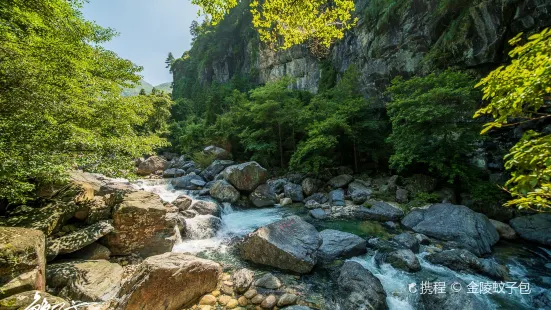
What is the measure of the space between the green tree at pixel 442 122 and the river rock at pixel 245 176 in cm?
661

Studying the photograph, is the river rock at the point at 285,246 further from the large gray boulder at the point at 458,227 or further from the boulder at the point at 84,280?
the large gray boulder at the point at 458,227

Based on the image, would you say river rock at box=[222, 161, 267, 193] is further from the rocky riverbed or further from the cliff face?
the cliff face

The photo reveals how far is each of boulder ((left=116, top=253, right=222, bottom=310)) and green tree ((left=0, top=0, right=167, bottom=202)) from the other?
2.33 meters

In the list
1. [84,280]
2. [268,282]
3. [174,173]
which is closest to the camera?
[84,280]

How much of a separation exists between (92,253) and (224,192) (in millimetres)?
6080

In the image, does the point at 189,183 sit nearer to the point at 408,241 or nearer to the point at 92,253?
the point at 92,253

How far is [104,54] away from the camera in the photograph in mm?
7262

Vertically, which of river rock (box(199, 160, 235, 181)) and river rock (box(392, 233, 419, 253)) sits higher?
river rock (box(199, 160, 235, 181))

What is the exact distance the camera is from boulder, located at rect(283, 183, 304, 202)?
1178 cm

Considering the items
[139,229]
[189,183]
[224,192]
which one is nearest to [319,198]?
[224,192]

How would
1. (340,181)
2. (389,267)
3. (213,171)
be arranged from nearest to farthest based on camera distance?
1. (389,267)
2. (340,181)
3. (213,171)

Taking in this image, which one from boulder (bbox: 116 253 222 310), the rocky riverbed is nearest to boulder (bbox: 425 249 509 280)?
the rocky riverbed

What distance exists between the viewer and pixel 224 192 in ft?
35.6

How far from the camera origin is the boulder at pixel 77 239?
452 centimetres
